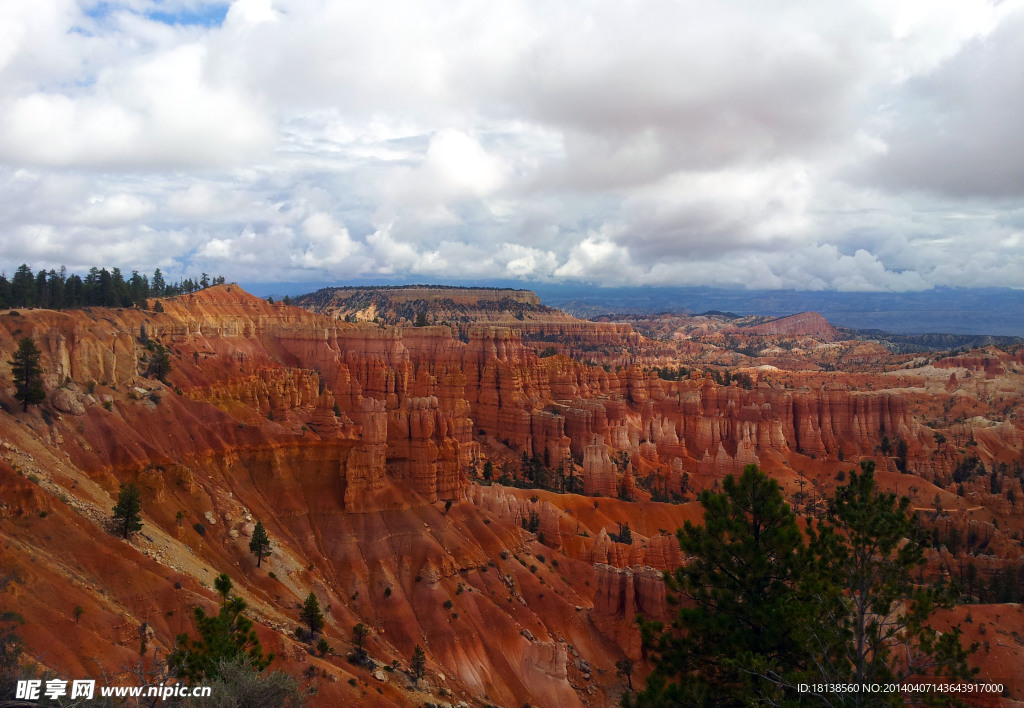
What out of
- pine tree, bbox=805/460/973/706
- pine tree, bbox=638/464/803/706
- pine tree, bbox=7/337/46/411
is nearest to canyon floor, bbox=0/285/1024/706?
pine tree, bbox=7/337/46/411

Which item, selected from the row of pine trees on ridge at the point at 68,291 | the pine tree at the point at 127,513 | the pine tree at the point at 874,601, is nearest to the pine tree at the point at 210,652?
the pine tree at the point at 127,513

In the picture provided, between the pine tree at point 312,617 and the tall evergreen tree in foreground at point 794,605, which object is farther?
the pine tree at point 312,617

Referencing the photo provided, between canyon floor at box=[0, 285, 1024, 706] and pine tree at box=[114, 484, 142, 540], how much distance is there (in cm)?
62

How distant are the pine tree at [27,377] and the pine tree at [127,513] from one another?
10379mm

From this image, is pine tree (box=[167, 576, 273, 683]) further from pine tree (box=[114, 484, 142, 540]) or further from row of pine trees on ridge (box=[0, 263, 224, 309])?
row of pine trees on ridge (box=[0, 263, 224, 309])

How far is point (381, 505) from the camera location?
46.5 metres

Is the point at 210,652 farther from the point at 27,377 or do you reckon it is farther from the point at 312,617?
the point at 27,377

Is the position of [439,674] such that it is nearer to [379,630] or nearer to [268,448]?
[379,630]

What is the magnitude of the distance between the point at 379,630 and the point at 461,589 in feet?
19.9

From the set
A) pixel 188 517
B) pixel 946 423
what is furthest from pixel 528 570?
pixel 946 423

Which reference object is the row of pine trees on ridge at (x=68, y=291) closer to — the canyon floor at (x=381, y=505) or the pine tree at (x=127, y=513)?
the canyon floor at (x=381, y=505)

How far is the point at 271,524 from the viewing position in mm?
43125

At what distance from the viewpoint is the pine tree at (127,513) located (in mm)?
31328

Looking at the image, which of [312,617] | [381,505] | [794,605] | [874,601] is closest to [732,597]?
[794,605]
